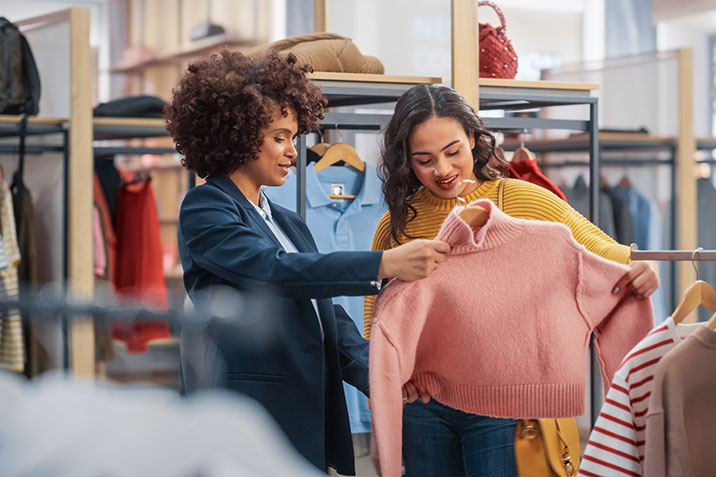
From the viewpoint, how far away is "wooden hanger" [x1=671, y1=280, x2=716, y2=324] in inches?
56.3

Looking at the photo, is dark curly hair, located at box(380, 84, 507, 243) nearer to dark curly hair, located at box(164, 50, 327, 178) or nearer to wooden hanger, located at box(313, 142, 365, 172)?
dark curly hair, located at box(164, 50, 327, 178)

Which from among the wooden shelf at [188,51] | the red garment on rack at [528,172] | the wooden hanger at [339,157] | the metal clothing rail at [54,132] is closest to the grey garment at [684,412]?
the red garment on rack at [528,172]

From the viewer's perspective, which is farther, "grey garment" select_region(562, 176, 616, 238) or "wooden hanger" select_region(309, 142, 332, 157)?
"grey garment" select_region(562, 176, 616, 238)

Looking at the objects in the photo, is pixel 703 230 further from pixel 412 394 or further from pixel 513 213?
pixel 412 394

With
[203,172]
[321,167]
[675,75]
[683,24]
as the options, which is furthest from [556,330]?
[683,24]

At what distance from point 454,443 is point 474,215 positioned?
476 mm

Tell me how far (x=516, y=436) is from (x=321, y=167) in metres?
1.22

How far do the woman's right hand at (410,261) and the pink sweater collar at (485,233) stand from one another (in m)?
0.07

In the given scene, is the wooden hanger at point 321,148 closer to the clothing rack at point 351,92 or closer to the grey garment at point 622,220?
the clothing rack at point 351,92

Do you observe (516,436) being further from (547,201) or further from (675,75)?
(675,75)

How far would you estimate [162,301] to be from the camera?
0.75 metres

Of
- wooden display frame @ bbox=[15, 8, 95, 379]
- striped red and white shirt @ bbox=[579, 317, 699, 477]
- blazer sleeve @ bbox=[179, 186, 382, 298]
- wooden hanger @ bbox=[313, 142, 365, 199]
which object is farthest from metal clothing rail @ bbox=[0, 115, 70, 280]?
striped red and white shirt @ bbox=[579, 317, 699, 477]

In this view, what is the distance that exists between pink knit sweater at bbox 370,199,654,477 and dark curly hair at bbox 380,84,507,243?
0.81 ft

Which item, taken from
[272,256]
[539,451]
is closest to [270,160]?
[272,256]
